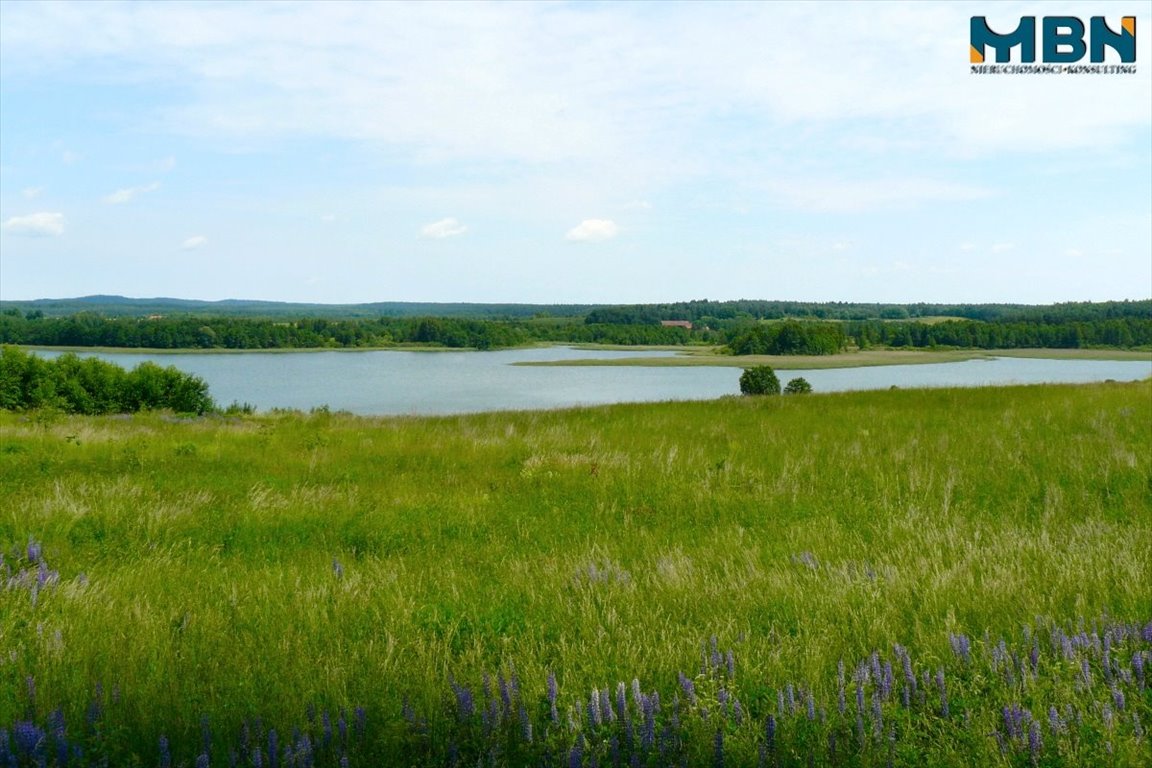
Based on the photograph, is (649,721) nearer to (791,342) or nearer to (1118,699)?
(1118,699)

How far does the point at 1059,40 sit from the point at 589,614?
18.0m

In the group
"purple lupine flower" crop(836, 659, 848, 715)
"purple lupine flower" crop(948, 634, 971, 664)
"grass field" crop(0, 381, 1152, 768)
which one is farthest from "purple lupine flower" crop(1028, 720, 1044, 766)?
"purple lupine flower" crop(948, 634, 971, 664)

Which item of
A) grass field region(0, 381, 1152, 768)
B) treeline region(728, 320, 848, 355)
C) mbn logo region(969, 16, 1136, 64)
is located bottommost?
grass field region(0, 381, 1152, 768)

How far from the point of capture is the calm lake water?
65062 mm

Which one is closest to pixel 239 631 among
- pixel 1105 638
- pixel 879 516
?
pixel 1105 638

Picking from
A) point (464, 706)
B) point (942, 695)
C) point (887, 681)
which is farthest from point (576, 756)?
point (942, 695)

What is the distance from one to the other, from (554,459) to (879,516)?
455 centimetres

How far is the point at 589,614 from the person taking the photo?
4.50 m

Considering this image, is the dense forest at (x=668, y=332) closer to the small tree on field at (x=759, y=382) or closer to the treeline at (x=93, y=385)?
the treeline at (x=93, y=385)

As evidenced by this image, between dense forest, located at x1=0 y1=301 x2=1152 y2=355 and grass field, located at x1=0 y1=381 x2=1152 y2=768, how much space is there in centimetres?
8734

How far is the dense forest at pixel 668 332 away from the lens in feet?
328

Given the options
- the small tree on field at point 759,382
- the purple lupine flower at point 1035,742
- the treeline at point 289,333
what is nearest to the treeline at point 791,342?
the treeline at point 289,333

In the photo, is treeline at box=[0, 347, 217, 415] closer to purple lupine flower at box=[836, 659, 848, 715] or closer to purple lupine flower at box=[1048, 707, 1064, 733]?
purple lupine flower at box=[836, 659, 848, 715]

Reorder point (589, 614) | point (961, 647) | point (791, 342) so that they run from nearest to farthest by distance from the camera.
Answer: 1. point (961, 647)
2. point (589, 614)
3. point (791, 342)
